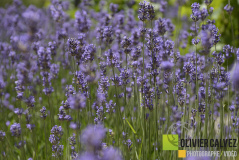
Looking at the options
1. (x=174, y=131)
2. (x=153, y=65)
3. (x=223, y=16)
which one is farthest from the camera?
(x=223, y=16)

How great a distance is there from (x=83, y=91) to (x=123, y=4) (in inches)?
260

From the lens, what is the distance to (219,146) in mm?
1938

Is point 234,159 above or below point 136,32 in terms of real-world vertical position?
below

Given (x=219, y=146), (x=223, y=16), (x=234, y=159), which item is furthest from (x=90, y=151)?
(x=223, y=16)

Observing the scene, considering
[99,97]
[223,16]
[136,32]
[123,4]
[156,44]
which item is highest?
[123,4]

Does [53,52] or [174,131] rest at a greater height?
[53,52]

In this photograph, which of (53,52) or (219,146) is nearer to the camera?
(219,146)

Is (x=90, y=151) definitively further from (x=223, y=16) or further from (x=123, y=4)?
(x=123, y=4)

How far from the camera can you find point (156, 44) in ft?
7.05

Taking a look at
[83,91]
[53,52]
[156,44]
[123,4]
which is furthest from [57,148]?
[123,4]

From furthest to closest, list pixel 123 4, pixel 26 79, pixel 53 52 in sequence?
pixel 123 4 < pixel 53 52 < pixel 26 79

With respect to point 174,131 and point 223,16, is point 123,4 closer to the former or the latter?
point 223,16

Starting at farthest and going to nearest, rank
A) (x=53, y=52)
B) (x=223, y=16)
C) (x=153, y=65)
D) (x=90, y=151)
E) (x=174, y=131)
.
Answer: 1. (x=223, y=16)
2. (x=53, y=52)
3. (x=174, y=131)
4. (x=153, y=65)
5. (x=90, y=151)

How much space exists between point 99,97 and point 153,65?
478mm
